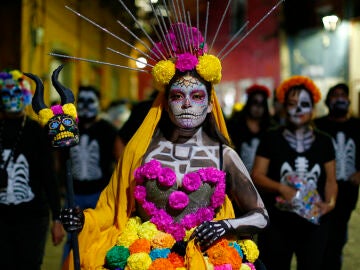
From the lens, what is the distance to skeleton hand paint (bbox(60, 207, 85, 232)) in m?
2.71

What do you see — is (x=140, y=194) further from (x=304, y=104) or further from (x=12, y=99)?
(x=304, y=104)

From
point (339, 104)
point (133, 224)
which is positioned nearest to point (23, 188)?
point (133, 224)

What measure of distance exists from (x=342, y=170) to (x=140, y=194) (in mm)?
3018

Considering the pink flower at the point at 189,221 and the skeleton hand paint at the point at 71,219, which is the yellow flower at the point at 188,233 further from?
the skeleton hand paint at the point at 71,219

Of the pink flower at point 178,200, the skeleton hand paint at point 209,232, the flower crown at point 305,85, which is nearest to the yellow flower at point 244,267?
the skeleton hand paint at point 209,232

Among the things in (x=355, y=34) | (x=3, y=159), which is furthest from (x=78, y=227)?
(x=355, y=34)

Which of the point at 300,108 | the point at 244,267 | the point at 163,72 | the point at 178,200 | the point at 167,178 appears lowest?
the point at 244,267

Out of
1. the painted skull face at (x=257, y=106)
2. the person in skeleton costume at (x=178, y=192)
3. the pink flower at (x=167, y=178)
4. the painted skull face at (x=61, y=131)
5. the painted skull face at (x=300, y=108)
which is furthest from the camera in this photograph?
the painted skull face at (x=257, y=106)

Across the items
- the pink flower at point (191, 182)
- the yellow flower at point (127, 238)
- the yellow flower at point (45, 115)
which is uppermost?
the yellow flower at point (45, 115)

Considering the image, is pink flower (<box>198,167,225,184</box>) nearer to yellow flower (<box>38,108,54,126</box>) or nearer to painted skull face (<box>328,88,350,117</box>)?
yellow flower (<box>38,108,54,126</box>)

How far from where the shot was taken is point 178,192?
2.95m

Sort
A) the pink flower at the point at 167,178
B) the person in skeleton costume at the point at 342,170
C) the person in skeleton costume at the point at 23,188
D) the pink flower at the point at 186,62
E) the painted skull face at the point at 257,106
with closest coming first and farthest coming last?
the pink flower at the point at 167,178 < the pink flower at the point at 186,62 < the person in skeleton costume at the point at 23,188 < the person in skeleton costume at the point at 342,170 < the painted skull face at the point at 257,106

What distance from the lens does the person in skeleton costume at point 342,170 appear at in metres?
5.20

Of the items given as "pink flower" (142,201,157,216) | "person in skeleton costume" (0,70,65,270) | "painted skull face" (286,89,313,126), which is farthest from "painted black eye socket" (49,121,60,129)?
"painted skull face" (286,89,313,126)
